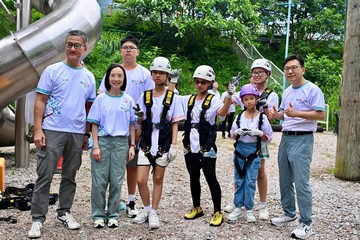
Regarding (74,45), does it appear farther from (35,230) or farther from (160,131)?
(35,230)

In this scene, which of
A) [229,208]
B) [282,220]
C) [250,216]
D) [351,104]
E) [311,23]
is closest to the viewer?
[282,220]

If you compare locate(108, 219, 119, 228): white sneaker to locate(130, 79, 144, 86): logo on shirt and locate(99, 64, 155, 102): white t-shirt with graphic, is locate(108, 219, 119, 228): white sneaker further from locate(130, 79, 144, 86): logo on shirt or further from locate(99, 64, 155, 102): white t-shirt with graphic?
locate(130, 79, 144, 86): logo on shirt

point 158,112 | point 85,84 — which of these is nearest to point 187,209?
point 158,112

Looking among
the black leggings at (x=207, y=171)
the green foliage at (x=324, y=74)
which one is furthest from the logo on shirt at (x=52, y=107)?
the green foliage at (x=324, y=74)

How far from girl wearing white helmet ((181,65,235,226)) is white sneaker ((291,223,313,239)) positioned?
816mm

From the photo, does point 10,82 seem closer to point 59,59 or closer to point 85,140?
point 59,59

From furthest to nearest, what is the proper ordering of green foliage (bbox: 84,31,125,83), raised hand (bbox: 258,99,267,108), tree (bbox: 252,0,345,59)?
1. tree (bbox: 252,0,345,59)
2. green foliage (bbox: 84,31,125,83)
3. raised hand (bbox: 258,99,267,108)

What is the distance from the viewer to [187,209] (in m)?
5.77

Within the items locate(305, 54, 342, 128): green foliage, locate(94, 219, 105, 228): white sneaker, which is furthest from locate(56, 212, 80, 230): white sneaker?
locate(305, 54, 342, 128): green foliage

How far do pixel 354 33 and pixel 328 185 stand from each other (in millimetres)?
2607

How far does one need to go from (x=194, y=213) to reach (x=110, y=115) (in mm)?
1539

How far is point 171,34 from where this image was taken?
2383 cm

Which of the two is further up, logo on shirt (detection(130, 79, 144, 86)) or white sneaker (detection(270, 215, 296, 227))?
logo on shirt (detection(130, 79, 144, 86))

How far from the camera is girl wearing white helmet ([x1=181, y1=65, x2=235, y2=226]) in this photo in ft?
16.4
